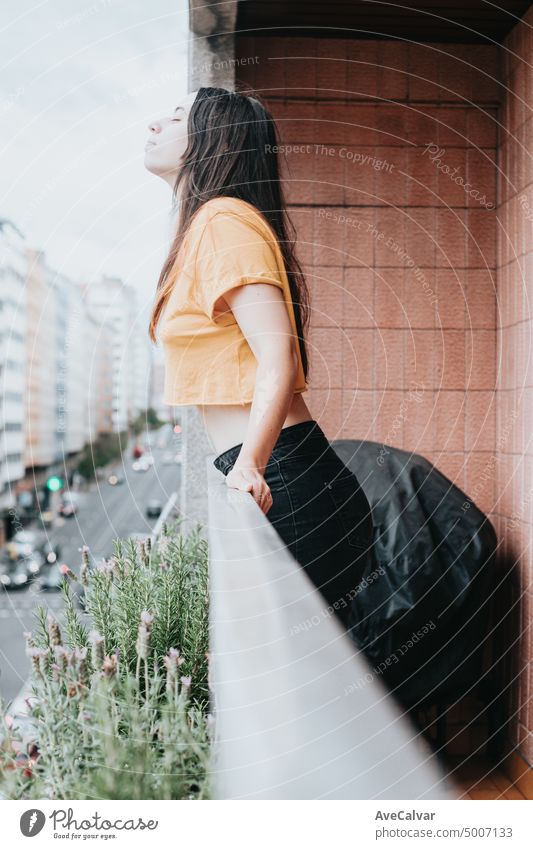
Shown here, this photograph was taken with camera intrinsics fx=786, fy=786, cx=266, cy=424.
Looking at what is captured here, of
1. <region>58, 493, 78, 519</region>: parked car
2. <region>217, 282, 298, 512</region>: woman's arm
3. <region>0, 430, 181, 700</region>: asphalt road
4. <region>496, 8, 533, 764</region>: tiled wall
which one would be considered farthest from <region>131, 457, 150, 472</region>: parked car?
<region>496, 8, 533, 764</region>: tiled wall

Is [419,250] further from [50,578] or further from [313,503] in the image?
[50,578]

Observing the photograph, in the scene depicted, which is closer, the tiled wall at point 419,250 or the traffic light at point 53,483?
the traffic light at point 53,483

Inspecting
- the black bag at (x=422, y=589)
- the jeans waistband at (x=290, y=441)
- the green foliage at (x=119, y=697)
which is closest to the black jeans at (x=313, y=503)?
the jeans waistband at (x=290, y=441)

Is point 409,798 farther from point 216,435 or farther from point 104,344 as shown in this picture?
point 104,344

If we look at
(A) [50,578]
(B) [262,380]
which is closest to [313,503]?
(B) [262,380]

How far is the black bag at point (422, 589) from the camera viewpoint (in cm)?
147

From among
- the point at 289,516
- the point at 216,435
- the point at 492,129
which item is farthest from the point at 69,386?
the point at 492,129

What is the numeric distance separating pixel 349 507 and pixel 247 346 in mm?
251

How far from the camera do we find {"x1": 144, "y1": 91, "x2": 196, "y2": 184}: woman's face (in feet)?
3.77

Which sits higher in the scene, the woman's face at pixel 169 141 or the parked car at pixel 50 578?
the woman's face at pixel 169 141

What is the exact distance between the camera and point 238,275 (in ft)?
3.10

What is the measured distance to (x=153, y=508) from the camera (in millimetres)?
1340

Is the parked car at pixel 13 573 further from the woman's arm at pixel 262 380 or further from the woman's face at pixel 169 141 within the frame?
the woman's face at pixel 169 141

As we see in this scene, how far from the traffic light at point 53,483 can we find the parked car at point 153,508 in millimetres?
172
